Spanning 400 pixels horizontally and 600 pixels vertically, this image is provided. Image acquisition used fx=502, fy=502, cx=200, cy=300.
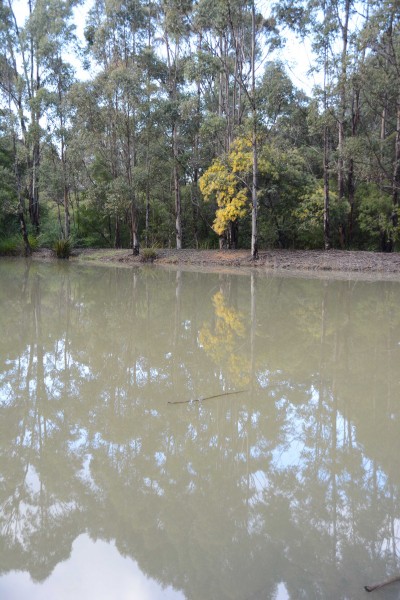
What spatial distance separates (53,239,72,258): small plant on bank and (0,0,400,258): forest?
0.26 metres

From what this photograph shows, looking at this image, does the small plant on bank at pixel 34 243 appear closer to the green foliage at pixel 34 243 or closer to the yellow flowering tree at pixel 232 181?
the green foliage at pixel 34 243

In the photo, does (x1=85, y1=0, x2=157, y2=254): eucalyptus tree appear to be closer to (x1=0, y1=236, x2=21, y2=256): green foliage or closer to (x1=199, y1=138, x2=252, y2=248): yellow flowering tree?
(x1=199, y1=138, x2=252, y2=248): yellow flowering tree

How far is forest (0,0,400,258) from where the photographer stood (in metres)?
20.4

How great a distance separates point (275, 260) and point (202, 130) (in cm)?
665

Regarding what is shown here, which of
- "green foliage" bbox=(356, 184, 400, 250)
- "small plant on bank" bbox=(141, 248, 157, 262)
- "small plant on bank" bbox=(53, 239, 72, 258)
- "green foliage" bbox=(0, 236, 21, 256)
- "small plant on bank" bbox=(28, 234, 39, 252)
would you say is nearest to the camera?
"green foliage" bbox=(356, 184, 400, 250)

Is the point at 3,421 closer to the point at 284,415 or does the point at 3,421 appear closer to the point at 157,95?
the point at 284,415

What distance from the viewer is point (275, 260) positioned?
21109 millimetres

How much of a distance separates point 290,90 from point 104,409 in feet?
64.5

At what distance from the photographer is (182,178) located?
2973cm

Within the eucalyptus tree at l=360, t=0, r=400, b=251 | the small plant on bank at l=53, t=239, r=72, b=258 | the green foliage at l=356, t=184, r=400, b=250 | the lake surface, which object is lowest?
the lake surface

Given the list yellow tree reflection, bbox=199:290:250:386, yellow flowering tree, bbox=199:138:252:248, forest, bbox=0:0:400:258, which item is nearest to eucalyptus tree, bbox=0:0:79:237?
forest, bbox=0:0:400:258

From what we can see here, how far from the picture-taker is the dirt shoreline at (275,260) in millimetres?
18953

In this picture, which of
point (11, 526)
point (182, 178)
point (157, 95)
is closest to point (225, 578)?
point (11, 526)

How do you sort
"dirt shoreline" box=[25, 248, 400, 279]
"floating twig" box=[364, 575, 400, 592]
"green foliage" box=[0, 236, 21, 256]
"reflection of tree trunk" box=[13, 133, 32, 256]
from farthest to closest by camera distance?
1. "green foliage" box=[0, 236, 21, 256]
2. "reflection of tree trunk" box=[13, 133, 32, 256]
3. "dirt shoreline" box=[25, 248, 400, 279]
4. "floating twig" box=[364, 575, 400, 592]
